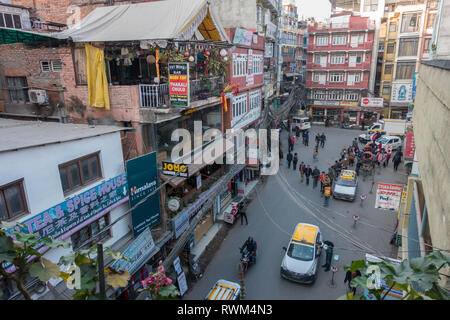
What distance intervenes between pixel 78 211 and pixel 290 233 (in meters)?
11.7

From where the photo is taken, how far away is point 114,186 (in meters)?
→ 10.7

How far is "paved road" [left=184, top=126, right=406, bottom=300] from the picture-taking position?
523 inches

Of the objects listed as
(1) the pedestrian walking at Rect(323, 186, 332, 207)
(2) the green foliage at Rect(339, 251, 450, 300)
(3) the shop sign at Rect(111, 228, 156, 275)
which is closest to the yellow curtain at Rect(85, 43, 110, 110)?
(3) the shop sign at Rect(111, 228, 156, 275)

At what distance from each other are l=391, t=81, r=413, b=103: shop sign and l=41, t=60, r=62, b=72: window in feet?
130

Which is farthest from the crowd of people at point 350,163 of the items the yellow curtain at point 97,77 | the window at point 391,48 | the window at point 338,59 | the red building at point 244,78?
the window at point 391,48

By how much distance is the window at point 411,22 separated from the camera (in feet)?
121

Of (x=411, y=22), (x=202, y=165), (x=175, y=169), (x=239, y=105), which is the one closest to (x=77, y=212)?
(x=175, y=169)

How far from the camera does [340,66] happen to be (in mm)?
42406

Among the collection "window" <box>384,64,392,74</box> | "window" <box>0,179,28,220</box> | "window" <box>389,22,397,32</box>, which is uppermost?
"window" <box>389,22,397,32</box>

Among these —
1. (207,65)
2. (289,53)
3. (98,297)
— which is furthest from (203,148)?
(289,53)

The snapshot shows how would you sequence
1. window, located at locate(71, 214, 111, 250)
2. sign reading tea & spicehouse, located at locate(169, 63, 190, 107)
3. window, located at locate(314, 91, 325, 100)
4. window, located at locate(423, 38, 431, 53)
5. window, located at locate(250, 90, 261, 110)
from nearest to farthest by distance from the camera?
window, located at locate(71, 214, 111, 250) < sign reading tea & spicehouse, located at locate(169, 63, 190, 107) < window, located at locate(250, 90, 261, 110) < window, located at locate(423, 38, 431, 53) < window, located at locate(314, 91, 325, 100)

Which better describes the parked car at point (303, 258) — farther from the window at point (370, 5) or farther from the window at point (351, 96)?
the window at point (370, 5)

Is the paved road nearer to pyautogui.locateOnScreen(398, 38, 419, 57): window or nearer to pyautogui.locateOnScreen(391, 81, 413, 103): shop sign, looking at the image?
pyautogui.locateOnScreen(391, 81, 413, 103): shop sign
